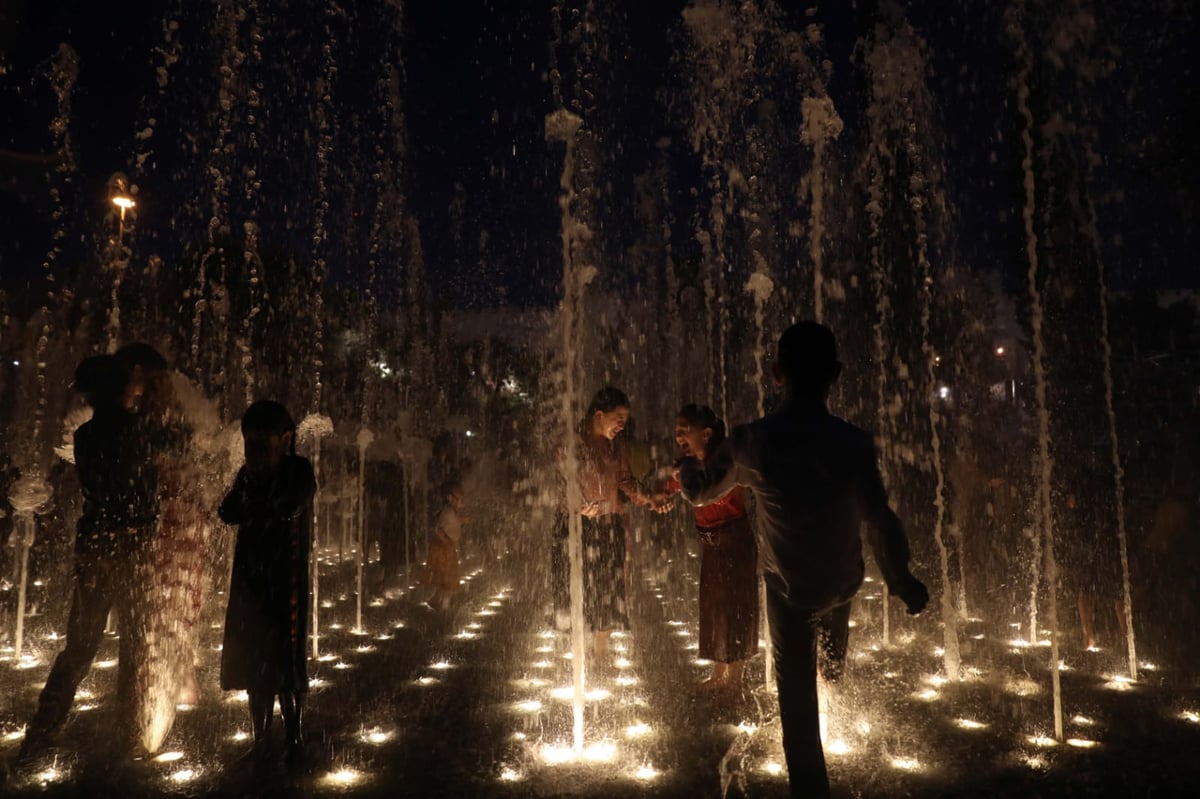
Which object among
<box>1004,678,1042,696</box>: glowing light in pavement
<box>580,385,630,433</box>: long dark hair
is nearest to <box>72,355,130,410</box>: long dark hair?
<box>580,385,630,433</box>: long dark hair

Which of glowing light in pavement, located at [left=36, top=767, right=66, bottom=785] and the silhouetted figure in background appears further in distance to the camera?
the silhouetted figure in background

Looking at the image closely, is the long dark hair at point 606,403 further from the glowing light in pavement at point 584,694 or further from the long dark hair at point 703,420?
the glowing light in pavement at point 584,694

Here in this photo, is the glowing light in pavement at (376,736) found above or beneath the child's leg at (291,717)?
beneath

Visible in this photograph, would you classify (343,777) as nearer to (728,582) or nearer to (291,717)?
(291,717)

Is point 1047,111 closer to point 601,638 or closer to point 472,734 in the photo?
point 601,638

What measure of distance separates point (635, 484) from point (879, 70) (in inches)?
325

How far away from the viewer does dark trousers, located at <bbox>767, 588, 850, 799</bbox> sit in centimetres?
298

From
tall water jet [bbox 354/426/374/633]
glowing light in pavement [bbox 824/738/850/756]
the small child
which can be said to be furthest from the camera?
the small child

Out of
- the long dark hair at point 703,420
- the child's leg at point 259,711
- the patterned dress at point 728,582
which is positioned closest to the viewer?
the child's leg at point 259,711

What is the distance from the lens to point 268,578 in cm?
393

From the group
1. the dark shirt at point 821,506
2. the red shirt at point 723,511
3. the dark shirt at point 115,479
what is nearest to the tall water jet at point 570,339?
the red shirt at point 723,511

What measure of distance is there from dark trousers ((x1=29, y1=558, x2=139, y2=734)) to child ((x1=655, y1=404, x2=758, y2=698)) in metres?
3.13

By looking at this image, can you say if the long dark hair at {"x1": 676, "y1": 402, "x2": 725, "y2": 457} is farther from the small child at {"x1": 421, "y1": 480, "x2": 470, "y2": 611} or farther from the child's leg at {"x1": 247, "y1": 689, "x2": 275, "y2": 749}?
the small child at {"x1": 421, "y1": 480, "x2": 470, "y2": 611}

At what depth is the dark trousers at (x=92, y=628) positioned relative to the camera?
4195mm
